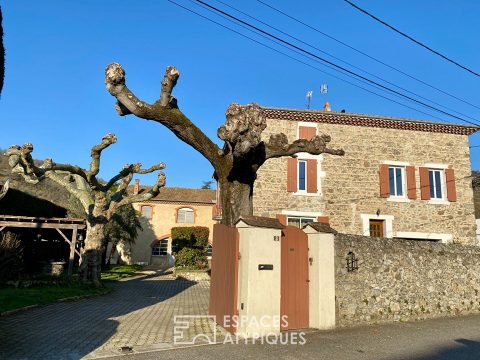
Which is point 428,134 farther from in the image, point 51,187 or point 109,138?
point 51,187

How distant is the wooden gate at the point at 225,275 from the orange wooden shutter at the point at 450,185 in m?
14.2

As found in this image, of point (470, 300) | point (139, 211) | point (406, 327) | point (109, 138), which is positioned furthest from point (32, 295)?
point (139, 211)

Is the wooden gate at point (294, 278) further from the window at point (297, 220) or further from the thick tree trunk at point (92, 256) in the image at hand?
the thick tree trunk at point (92, 256)

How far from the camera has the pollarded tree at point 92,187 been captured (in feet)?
45.3

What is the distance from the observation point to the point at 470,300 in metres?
9.68

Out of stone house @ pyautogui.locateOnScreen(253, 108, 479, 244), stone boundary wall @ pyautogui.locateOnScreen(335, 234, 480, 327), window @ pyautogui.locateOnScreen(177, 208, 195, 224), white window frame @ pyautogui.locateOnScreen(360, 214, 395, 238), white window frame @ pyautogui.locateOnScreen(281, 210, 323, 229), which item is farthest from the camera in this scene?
window @ pyautogui.locateOnScreen(177, 208, 195, 224)

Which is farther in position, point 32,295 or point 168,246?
point 168,246

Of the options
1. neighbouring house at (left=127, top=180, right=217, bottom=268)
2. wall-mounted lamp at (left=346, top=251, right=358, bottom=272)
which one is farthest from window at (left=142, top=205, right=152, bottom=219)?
wall-mounted lamp at (left=346, top=251, right=358, bottom=272)

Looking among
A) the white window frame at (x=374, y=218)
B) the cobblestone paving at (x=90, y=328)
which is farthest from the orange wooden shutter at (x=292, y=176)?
the cobblestone paving at (x=90, y=328)

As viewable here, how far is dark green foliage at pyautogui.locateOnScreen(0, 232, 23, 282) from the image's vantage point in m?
13.9

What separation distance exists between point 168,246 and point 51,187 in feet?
36.8

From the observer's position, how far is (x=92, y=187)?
15062mm

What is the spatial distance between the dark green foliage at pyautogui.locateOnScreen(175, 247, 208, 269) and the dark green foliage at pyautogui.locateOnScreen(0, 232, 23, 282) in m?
9.02

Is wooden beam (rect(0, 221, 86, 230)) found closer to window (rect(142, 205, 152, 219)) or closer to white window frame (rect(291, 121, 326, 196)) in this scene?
white window frame (rect(291, 121, 326, 196))
